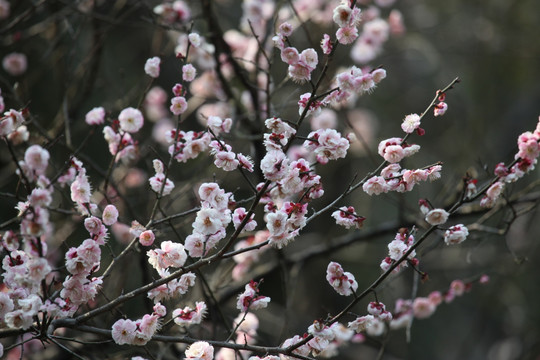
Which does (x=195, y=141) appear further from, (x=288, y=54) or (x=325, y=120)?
(x=325, y=120)

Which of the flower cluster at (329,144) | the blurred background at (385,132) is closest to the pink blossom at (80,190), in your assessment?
the flower cluster at (329,144)

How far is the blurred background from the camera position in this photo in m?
4.24

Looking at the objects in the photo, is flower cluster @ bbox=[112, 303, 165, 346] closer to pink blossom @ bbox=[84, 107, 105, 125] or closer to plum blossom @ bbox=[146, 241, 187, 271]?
plum blossom @ bbox=[146, 241, 187, 271]

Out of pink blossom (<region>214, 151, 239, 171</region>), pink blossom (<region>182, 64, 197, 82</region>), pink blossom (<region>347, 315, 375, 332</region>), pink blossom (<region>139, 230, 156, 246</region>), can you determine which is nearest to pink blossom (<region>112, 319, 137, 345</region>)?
pink blossom (<region>139, 230, 156, 246</region>)

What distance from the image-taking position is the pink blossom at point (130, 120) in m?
2.60

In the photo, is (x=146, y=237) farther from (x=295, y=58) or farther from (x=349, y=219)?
(x=295, y=58)

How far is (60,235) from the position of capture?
401cm

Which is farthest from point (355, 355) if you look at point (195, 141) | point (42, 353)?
point (195, 141)

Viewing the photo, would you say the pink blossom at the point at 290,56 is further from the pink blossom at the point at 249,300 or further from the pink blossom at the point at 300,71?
the pink blossom at the point at 249,300

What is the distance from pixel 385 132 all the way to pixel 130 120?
6.50 m

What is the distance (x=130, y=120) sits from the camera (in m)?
2.62

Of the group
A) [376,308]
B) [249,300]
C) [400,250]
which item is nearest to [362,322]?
[376,308]

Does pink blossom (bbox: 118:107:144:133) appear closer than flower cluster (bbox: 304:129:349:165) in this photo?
No

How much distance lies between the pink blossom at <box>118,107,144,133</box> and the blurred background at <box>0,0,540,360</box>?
1.01 metres
